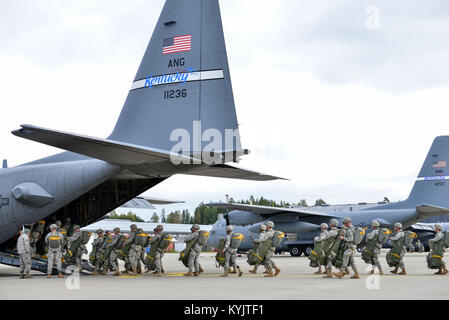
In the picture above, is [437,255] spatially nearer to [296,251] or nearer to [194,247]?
[194,247]

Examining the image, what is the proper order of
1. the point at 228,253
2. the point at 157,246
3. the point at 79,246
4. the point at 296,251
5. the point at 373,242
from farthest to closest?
1. the point at 296,251
2. the point at 79,246
3. the point at 157,246
4. the point at 228,253
5. the point at 373,242

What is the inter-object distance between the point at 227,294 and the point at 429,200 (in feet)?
85.0

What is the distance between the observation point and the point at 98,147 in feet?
38.4

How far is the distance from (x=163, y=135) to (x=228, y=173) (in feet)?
7.57

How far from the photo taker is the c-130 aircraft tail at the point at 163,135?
1245 centimetres

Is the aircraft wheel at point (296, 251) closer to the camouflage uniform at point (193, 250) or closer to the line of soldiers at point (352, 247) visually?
the line of soldiers at point (352, 247)

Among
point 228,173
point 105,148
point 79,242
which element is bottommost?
point 79,242

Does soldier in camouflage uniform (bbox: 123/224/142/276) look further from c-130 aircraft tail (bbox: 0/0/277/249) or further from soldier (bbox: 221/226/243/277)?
soldier (bbox: 221/226/243/277)

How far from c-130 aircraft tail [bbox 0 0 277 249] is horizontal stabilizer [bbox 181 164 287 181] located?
3cm

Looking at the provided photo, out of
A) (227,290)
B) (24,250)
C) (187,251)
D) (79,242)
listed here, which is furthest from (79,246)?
(227,290)
